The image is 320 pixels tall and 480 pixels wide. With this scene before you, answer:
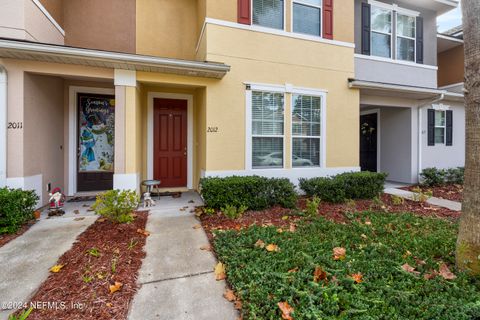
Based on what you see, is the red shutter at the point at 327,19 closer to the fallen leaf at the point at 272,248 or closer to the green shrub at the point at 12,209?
the fallen leaf at the point at 272,248

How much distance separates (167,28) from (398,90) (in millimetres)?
7205

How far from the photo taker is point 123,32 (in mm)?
6719

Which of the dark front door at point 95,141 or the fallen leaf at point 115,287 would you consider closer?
the fallen leaf at point 115,287

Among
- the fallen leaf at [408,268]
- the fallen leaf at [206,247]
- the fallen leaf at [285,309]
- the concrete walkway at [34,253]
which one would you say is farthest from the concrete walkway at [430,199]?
the concrete walkway at [34,253]

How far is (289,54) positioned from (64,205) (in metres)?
6.63

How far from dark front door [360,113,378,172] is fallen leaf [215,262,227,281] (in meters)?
8.71

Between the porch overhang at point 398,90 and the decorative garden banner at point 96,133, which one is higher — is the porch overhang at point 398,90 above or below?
above

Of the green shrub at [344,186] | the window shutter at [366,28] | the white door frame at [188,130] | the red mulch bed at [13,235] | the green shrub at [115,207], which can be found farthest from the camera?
the window shutter at [366,28]

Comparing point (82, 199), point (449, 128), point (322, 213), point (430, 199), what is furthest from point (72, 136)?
point (449, 128)

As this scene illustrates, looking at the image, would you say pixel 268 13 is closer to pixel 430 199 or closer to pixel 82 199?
pixel 430 199

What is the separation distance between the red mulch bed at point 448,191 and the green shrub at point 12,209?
31.8 feet

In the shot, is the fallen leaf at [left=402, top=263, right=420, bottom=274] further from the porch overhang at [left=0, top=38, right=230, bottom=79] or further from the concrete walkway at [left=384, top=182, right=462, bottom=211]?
the porch overhang at [left=0, top=38, right=230, bottom=79]

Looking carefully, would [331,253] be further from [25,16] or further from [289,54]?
[25,16]

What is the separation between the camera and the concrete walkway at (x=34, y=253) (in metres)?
A: 2.45
